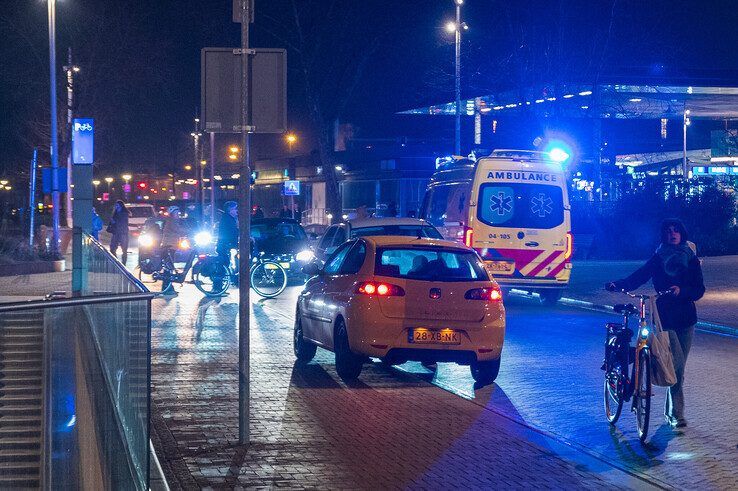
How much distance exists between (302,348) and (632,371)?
530 cm

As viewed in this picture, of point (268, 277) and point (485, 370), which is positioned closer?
point (485, 370)

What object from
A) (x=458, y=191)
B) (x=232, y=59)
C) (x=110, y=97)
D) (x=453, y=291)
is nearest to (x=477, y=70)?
(x=110, y=97)

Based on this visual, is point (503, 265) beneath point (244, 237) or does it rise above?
beneath

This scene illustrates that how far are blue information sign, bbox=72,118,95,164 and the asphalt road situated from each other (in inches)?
446

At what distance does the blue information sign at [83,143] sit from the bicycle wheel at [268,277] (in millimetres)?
4495

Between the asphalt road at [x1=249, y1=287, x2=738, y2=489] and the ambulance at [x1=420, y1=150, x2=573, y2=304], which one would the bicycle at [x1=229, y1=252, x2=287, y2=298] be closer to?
the ambulance at [x1=420, y1=150, x2=573, y2=304]

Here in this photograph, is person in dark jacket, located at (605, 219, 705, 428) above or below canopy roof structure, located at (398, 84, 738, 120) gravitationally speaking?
below

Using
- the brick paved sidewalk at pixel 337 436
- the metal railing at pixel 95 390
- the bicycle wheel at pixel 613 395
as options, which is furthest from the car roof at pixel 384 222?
the metal railing at pixel 95 390

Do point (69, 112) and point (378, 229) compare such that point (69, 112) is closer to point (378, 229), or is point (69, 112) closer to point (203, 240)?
point (203, 240)

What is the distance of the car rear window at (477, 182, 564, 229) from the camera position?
20656 millimetres

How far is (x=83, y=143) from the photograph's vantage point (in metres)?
25.0

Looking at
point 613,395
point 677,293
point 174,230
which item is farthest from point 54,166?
point 677,293

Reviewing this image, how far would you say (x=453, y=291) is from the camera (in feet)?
38.3

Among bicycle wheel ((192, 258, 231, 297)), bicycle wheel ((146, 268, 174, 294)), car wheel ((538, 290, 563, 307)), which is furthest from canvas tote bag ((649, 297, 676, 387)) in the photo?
bicycle wheel ((146, 268, 174, 294))
